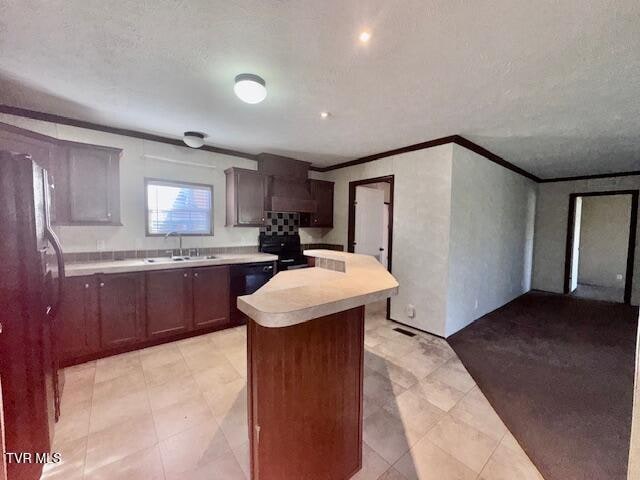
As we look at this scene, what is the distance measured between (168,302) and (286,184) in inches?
94.2

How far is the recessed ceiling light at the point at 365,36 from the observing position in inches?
55.9

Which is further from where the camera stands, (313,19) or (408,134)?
(408,134)

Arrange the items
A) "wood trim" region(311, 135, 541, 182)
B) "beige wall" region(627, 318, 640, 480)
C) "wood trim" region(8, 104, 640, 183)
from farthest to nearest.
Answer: "wood trim" region(311, 135, 541, 182) → "wood trim" region(8, 104, 640, 183) → "beige wall" region(627, 318, 640, 480)

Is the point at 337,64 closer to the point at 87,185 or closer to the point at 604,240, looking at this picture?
the point at 87,185

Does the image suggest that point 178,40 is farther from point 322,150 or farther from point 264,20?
point 322,150

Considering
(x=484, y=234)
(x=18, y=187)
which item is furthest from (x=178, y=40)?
(x=484, y=234)

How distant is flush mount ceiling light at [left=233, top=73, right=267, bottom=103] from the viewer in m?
1.85

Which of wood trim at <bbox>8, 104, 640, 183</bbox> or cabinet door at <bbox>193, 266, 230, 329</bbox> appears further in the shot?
cabinet door at <bbox>193, 266, 230, 329</bbox>

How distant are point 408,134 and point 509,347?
2.74 metres

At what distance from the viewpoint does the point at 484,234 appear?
375 centimetres

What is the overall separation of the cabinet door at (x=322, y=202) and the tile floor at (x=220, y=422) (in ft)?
8.24

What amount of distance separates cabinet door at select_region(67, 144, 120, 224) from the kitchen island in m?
2.61

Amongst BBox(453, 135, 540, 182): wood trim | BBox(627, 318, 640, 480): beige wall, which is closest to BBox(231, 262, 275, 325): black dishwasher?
BBox(453, 135, 540, 182): wood trim

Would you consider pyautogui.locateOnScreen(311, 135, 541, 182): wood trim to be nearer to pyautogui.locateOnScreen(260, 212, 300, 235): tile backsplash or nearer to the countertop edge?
pyautogui.locateOnScreen(260, 212, 300, 235): tile backsplash
